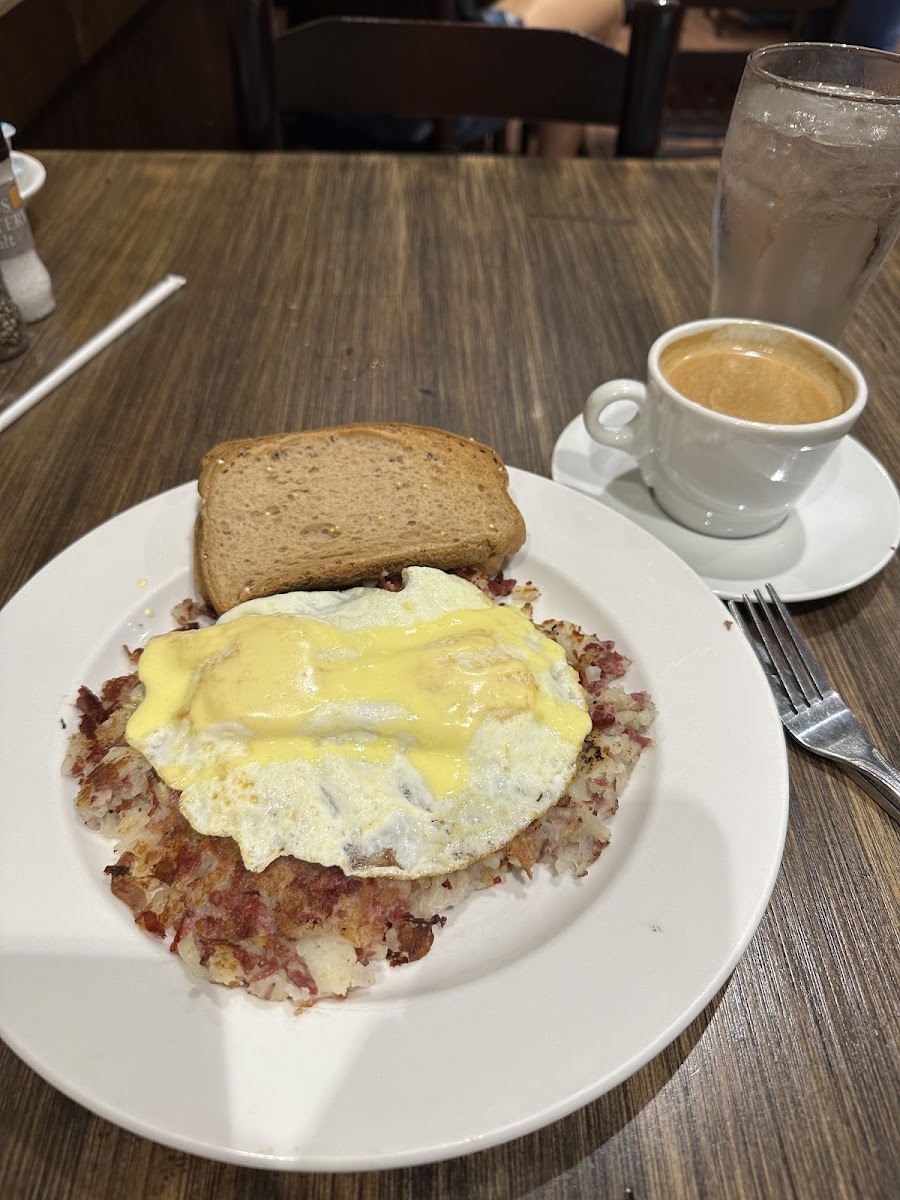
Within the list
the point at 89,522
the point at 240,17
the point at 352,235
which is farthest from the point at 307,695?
the point at 240,17

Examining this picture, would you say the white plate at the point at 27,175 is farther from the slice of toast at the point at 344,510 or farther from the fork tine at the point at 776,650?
the fork tine at the point at 776,650

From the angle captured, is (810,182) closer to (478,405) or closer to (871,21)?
(478,405)

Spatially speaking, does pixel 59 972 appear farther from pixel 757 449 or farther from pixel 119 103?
pixel 119 103

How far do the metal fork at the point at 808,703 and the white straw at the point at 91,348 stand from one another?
1.63m

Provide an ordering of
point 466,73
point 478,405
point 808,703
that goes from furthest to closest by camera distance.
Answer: point 466,73 < point 478,405 < point 808,703

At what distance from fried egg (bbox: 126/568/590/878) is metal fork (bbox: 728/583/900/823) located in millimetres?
367

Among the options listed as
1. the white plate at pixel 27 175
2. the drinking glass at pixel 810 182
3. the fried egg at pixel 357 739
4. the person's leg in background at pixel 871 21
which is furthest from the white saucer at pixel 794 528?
the person's leg in background at pixel 871 21

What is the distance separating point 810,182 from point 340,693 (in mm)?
1418

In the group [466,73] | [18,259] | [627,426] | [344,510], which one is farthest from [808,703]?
[466,73]

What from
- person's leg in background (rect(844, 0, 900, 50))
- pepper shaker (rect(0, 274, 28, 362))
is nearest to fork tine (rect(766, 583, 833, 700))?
pepper shaker (rect(0, 274, 28, 362))

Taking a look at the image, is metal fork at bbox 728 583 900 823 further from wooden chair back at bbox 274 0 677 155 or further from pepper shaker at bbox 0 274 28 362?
wooden chair back at bbox 274 0 677 155

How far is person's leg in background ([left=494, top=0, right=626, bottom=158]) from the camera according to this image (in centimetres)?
395

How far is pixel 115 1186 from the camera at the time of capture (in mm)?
858

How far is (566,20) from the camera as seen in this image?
13.3 ft
